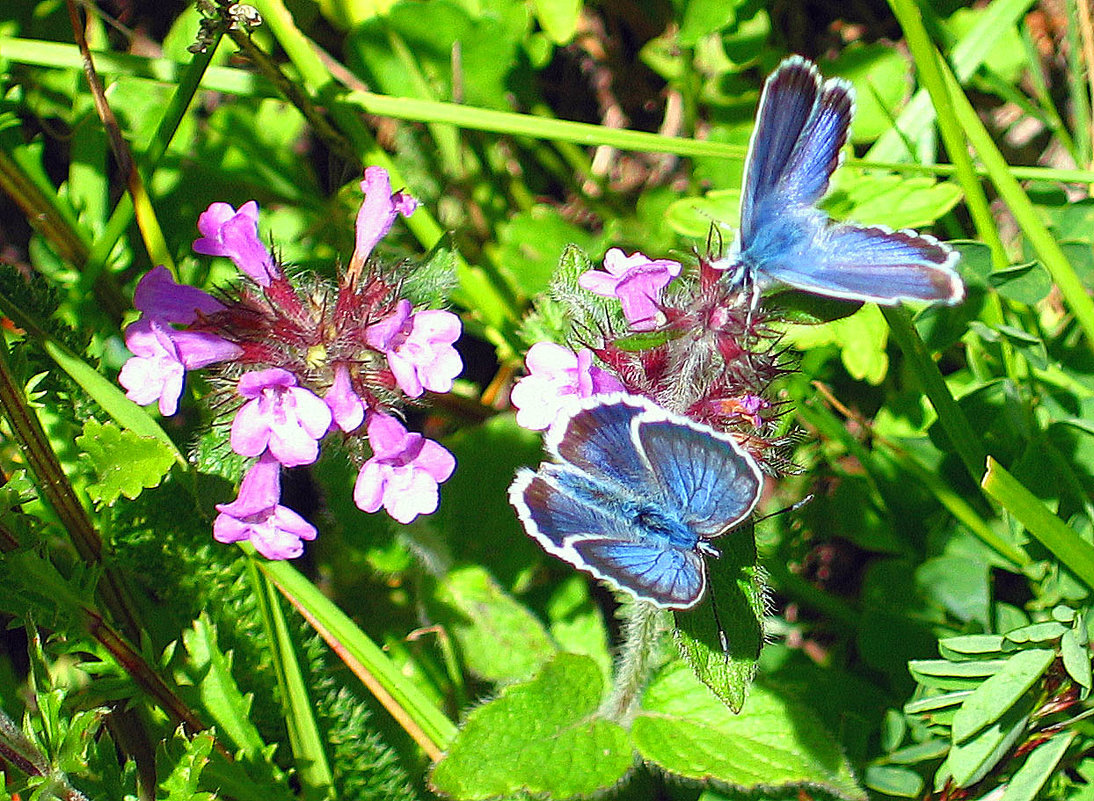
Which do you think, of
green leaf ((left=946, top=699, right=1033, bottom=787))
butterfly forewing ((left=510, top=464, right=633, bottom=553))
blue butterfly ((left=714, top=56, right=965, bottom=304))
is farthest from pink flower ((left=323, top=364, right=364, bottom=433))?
green leaf ((left=946, top=699, right=1033, bottom=787))

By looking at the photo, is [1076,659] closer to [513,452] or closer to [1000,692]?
[1000,692]

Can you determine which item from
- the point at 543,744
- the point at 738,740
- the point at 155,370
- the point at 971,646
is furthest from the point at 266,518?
the point at 971,646

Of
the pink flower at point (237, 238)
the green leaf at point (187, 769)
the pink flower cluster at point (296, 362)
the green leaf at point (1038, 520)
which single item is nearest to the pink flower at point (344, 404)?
the pink flower cluster at point (296, 362)

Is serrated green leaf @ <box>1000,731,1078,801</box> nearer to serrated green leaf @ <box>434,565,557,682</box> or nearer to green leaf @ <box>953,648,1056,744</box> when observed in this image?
green leaf @ <box>953,648,1056,744</box>

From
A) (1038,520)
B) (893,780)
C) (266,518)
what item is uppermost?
(266,518)

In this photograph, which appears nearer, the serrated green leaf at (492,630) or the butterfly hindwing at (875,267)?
the butterfly hindwing at (875,267)

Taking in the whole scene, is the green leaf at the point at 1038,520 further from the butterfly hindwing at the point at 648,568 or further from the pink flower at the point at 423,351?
the pink flower at the point at 423,351

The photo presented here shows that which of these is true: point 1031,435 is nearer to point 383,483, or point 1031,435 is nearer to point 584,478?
point 584,478
